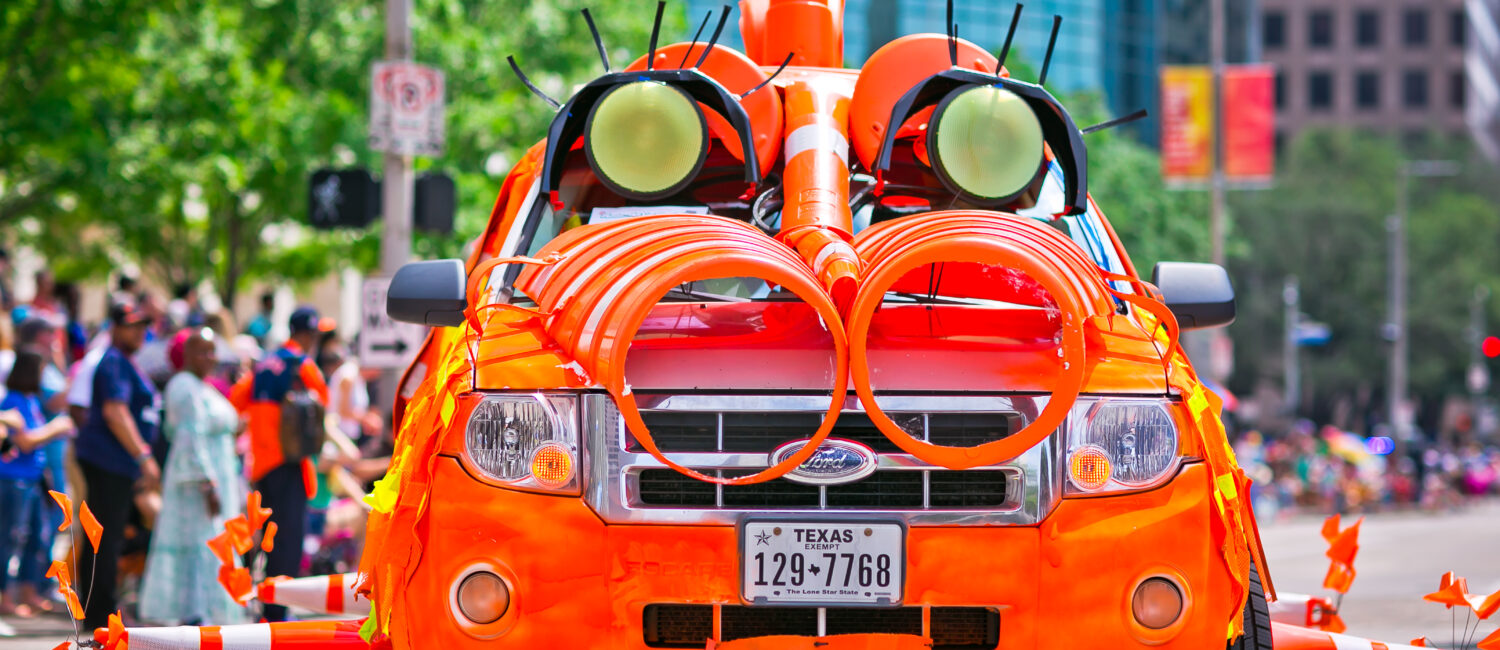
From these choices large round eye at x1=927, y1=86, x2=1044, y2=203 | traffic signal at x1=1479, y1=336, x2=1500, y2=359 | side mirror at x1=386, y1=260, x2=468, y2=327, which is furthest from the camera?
traffic signal at x1=1479, y1=336, x2=1500, y2=359

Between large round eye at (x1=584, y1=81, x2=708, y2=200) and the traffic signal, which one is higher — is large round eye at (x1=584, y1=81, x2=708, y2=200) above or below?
above

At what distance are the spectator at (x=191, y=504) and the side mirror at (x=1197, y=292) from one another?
553 cm

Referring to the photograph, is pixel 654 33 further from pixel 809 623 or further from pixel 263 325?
pixel 263 325

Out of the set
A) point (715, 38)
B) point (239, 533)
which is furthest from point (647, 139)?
point (239, 533)

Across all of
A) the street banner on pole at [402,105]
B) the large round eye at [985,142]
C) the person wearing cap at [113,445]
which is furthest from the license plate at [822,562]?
the street banner on pole at [402,105]

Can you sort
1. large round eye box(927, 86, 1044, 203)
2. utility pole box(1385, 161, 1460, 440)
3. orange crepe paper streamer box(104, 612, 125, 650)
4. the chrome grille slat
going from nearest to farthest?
the chrome grille slat, orange crepe paper streamer box(104, 612, 125, 650), large round eye box(927, 86, 1044, 203), utility pole box(1385, 161, 1460, 440)

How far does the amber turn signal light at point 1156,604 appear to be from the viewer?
13.5 feet

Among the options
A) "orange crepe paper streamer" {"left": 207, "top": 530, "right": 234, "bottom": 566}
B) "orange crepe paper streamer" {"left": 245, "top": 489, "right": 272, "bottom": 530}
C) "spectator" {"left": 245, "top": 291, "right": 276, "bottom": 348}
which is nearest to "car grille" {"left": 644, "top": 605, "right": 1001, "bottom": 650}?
"orange crepe paper streamer" {"left": 245, "top": 489, "right": 272, "bottom": 530}

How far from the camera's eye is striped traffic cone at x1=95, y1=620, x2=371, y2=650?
4723 mm

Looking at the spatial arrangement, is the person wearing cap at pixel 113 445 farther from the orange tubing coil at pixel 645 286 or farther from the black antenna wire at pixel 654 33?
the orange tubing coil at pixel 645 286

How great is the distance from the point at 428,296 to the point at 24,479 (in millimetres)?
6361

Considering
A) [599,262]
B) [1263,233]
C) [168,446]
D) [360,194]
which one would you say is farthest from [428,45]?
[1263,233]

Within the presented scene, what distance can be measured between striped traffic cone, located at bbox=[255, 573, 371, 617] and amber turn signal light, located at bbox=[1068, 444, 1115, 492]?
2.86m

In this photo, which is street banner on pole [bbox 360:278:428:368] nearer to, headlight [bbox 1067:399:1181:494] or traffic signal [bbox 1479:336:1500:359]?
traffic signal [bbox 1479:336:1500:359]
